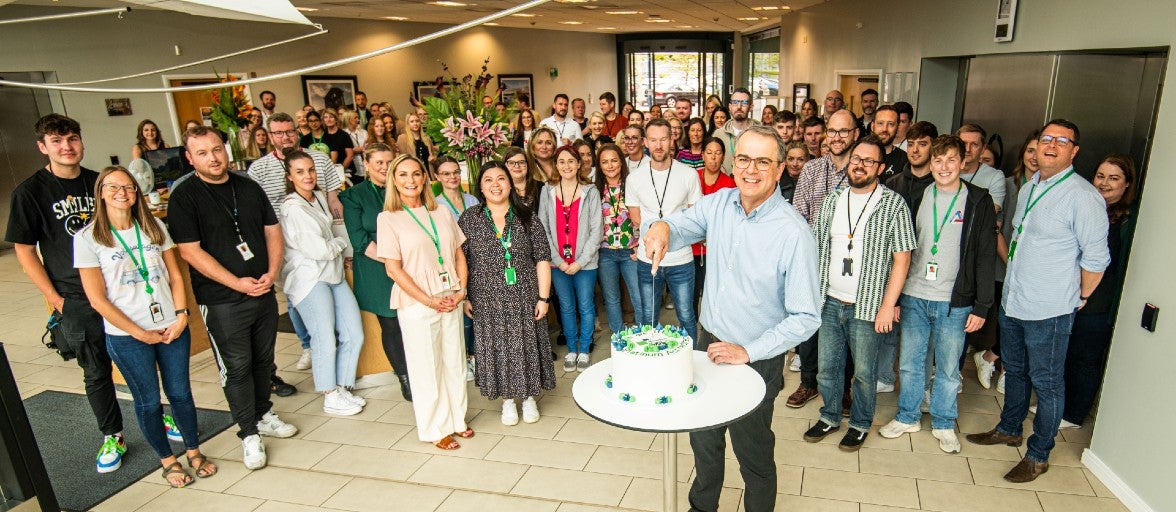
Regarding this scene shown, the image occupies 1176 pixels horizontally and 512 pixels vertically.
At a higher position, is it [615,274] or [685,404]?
[685,404]

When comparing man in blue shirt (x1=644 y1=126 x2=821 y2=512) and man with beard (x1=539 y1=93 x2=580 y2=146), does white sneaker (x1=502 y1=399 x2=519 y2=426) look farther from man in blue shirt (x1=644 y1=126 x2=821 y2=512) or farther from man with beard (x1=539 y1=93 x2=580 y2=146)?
man with beard (x1=539 y1=93 x2=580 y2=146)

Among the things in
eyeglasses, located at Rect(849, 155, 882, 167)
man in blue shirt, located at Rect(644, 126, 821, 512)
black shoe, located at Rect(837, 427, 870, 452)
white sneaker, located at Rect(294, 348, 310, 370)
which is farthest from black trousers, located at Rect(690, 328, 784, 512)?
white sneaker, located at Rect(294, 348, 310, 370)

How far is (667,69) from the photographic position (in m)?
21.5

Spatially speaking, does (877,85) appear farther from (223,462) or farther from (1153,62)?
(223,462)

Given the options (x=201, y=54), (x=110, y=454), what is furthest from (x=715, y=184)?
(x=201, y=54)

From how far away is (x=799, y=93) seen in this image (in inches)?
493

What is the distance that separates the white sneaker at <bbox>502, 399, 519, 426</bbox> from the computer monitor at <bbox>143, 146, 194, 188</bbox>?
4638 mm

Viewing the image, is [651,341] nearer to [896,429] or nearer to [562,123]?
[896,429]

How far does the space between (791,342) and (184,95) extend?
35.1 ft

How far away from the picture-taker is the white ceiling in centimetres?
999

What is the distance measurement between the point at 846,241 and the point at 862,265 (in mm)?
135

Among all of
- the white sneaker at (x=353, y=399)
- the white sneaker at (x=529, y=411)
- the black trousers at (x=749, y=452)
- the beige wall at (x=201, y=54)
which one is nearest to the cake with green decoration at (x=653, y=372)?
the black trousers at (x=749, y=452)

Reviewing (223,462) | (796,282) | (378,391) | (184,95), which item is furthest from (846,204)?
(184,95)

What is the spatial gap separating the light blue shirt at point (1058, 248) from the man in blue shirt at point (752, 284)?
1.40 metres
